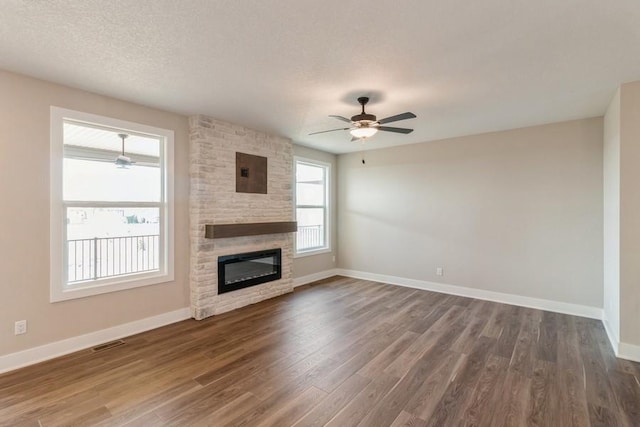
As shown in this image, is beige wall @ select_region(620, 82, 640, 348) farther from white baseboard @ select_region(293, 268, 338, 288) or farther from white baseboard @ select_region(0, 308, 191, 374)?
white baseboard @ select_region(0, 308, 191, 374)

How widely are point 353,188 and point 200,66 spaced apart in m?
4.38

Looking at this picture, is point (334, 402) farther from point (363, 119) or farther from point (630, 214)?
point (630, 214)

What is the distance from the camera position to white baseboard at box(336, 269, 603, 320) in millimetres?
4246

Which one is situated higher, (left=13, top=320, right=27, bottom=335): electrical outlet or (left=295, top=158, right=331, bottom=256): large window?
(left=295, top=158, right=331, bottom=256): large window

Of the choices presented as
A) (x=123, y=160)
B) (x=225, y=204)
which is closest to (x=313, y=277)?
(x=225, y=204)

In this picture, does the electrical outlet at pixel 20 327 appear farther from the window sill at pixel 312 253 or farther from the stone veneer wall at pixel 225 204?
the window sill at pixel 312 253

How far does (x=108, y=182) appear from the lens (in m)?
3.60

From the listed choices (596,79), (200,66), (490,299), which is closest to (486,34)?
(596,79)

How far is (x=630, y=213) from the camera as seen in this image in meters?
3.03

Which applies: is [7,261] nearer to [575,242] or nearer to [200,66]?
[200,66]

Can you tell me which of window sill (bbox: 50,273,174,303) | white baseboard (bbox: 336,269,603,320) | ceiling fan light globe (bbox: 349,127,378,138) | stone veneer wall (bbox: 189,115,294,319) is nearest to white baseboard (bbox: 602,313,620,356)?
white baseboard (bbox: 336,269,603,320)

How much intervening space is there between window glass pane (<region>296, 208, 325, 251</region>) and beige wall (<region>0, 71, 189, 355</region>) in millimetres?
3471

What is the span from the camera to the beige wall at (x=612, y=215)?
3170 millimetres

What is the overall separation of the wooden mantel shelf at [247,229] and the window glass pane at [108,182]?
0.79 m
